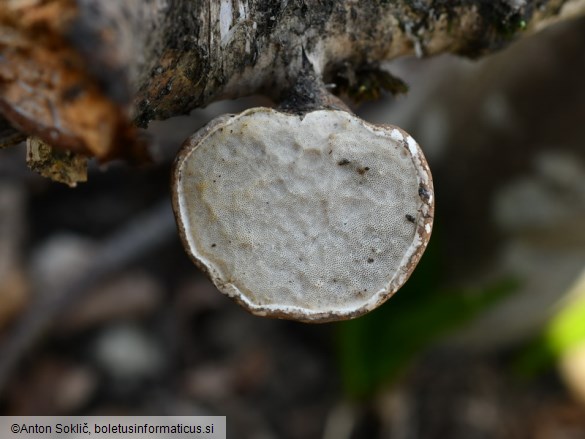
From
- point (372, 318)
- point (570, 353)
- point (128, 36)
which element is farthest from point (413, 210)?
point (570, 353)

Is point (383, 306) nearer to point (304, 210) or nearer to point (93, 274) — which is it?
point (93, 274)

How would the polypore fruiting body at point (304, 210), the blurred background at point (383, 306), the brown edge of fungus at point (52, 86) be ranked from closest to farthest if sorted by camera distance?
the brown edge of fungus at point (52, 86)
the polypore fruiting body at point (304, 210)
the blurred background at point (383, 306)

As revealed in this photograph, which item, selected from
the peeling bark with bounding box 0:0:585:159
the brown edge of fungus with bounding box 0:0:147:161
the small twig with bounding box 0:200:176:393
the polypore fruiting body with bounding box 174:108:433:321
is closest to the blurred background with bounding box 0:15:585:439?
the small twig with bounding box 0:200:176:393

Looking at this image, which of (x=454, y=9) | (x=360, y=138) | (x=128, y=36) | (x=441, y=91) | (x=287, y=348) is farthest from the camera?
(x=287, y=348)

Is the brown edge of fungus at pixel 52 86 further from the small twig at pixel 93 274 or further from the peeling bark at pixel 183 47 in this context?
the small twig at pixel 93 274

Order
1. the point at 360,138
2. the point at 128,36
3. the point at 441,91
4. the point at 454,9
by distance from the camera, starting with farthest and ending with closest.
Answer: the point at 441,91 < the point at 454,9 < the point at 360,138 < the point at 128,36

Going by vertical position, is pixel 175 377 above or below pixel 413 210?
below

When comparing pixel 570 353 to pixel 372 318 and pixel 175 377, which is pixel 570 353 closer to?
pixel 372 318

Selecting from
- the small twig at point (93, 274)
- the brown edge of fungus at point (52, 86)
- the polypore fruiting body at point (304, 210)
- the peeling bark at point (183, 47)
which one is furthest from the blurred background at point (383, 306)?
the brown edge of fungus at point (52, 86)
